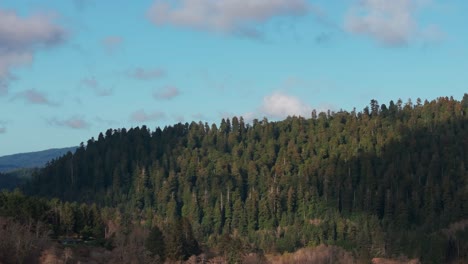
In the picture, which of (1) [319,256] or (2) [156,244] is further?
(1) [319,256]

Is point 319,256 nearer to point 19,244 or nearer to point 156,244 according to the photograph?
point 156,244

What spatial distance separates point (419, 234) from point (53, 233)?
102 meters

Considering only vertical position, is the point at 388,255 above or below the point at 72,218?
below

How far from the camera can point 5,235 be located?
128 metres

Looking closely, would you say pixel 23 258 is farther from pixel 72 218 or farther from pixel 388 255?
pixel 388 255

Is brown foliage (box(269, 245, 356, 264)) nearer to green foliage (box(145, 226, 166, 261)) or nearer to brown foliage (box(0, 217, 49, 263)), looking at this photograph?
green foliage (box(145, 226, 166, 261))

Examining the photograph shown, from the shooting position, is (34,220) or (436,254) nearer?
(34,220)

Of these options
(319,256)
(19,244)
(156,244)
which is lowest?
(319,256)

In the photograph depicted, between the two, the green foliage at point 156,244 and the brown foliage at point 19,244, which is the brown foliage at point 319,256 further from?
the brown foliage at point 19,244

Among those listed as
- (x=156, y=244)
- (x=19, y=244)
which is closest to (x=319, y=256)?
(x=156, y=244)

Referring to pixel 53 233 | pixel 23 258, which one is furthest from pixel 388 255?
pixel 23 258

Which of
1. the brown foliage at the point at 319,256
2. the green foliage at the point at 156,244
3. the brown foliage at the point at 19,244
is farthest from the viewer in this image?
the brown foliage at the point at 319,256

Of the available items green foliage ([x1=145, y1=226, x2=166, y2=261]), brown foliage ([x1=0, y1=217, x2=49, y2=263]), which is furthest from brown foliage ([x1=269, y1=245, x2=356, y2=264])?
brown foliage ([x1=0, y1=217, x2=49, y2=263])

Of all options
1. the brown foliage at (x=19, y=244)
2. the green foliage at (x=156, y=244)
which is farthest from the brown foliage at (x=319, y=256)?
the brown foliage at (x=19, y=244)
